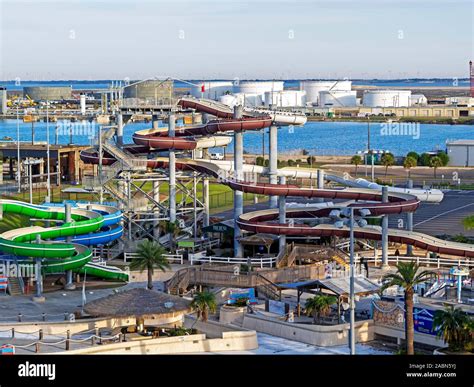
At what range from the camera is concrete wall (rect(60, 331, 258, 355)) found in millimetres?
38625

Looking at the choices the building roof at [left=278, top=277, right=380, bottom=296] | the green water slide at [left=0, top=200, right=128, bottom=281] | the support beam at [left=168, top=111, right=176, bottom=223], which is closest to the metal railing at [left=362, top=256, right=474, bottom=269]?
the building roof at [left=278, top=277, right=380, bottom=296]

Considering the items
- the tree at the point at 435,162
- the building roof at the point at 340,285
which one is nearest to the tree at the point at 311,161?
the tree at the point at 435,162

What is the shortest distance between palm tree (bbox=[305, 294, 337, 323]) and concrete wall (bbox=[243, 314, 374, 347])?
1413 millimetres

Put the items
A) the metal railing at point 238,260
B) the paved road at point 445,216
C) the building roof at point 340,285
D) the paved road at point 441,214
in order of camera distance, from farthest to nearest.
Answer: the paved road at point 441,214, the paved road at point 445,216, the metal railing at point 238,260, the building roof at point 340,285

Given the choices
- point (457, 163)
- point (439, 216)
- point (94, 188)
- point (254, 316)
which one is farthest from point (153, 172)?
point (457, 163)

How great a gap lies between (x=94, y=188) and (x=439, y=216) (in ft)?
82.9

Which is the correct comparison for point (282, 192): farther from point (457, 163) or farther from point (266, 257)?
point (457, 163)

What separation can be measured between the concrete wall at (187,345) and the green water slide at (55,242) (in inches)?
544

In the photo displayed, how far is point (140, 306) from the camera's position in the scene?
4375 cm

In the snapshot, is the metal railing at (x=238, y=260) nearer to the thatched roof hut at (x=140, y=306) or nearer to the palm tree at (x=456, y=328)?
the thatched roof hut at (x=140, y=306)

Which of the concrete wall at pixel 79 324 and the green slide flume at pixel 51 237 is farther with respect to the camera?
the green slide flume at pixel 51 237

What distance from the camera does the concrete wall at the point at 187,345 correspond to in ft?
127

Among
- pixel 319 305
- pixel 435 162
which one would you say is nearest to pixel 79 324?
pixel 319 305
